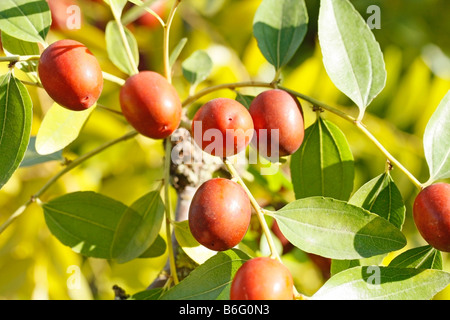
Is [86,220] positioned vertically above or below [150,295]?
above

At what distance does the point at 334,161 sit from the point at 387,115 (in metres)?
→ 1.04

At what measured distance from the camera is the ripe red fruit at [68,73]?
3.15ft

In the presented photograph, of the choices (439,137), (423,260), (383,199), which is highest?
(439,137)

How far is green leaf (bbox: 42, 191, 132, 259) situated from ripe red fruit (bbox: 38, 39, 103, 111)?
Answer: 323 millimetres

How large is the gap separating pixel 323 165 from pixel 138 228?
0.39 meters

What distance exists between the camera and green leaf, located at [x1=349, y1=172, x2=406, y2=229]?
106 cm

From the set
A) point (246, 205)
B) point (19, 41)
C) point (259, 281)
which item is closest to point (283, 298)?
point (259, 281)

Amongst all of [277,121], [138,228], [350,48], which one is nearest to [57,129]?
[138,228]

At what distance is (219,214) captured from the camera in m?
0.90

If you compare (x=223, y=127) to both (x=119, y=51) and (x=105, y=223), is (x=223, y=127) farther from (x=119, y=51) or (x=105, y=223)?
(x=119, y=51)

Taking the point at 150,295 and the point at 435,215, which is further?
the point at 150,295

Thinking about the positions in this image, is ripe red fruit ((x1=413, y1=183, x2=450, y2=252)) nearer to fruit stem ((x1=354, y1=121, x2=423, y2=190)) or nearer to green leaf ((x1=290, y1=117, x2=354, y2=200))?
fruit stem ((x1=354, y1=121, x2=423, y2=190))

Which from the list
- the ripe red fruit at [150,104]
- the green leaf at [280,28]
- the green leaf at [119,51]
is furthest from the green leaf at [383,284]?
the green leaf at [119,51]

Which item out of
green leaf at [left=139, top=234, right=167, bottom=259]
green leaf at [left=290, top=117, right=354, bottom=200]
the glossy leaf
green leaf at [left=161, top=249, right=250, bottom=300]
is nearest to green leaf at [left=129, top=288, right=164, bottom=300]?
green leaf at [left=139, top=234, right=167, bottom=259]
